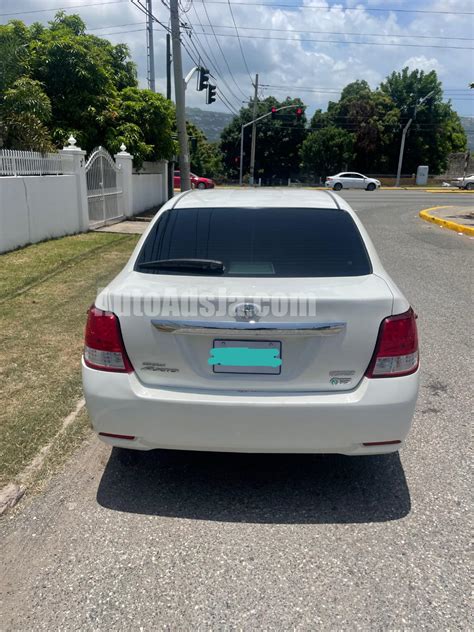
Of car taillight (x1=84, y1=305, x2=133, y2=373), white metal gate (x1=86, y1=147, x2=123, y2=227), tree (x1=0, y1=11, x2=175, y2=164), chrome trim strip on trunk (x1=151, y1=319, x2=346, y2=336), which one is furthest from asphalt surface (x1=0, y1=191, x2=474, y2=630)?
tree (x1=0, y1=11, x2=175, y2=164)

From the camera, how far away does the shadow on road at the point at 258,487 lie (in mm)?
2719

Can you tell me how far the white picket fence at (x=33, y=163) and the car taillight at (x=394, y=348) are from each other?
29.0 feet

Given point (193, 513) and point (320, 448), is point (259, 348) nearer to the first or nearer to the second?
point (320, 448)

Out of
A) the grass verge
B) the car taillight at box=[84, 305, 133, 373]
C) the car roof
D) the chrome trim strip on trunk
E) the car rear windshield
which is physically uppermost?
the car roof

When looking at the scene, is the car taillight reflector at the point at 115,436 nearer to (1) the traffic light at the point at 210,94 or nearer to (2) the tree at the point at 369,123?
(1) the traffic light at the point at 210,94

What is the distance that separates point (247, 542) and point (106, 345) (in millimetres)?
1213

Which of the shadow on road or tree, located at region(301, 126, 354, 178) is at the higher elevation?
tree, located at region(301, 126, 354, 178)

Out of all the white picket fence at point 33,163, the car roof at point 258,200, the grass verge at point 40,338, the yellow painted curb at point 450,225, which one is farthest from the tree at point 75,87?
the car roof at point 258,200

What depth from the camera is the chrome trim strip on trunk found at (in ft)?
7.91

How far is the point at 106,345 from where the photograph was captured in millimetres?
2584

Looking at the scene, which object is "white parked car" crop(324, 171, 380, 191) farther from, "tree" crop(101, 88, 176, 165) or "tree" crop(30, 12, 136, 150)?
"tree" crop(30, 12, 136, 150)

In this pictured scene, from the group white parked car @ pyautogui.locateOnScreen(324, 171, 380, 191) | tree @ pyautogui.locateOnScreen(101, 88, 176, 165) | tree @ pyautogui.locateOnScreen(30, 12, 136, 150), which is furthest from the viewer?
white parked car @ pyautogui.locateOnScreen(324, 171, 380, 191)

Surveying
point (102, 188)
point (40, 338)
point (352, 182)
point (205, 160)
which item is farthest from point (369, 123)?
point (40, 338)

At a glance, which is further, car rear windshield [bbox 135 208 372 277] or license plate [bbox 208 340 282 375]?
car rear windshield [bbox 135 208 372 277]
